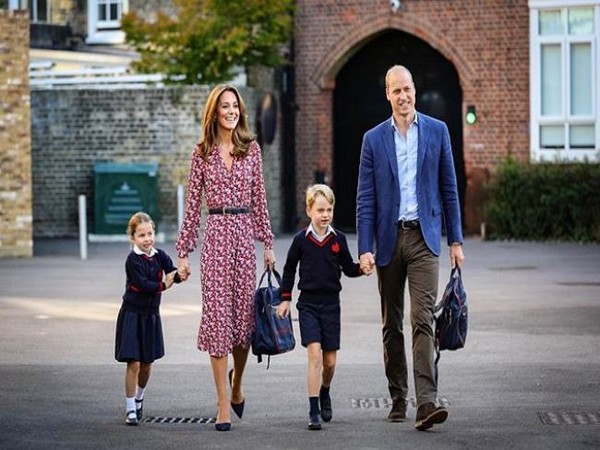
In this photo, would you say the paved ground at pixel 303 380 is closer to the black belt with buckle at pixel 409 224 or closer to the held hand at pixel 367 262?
the held hand at pixel 367 262

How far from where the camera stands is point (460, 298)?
10.5 metres

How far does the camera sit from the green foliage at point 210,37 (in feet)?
101

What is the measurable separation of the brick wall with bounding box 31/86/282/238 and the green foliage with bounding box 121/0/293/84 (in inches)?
22.5

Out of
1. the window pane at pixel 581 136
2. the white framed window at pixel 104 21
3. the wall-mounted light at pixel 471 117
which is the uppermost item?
the white framed window at pixel 104 21

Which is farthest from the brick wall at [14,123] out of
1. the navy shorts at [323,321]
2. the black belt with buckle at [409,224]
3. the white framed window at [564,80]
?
the black belt with buckle at [409,224]

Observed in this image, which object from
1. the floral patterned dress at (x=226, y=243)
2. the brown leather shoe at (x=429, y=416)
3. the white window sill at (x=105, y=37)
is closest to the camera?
the brown leather shoe at (x=429, y=416)

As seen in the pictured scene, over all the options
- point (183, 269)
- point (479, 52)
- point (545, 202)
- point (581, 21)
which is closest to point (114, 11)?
point (479, 52)

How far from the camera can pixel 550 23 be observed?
3092cm

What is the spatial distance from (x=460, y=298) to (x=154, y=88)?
69.5 ft

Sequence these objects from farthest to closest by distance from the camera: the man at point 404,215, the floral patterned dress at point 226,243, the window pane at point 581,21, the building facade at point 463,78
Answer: the building facade at point 463,78 < the window pane at point 581,21 < the floral patterned dress at point 226,243 < the man at point 404,215

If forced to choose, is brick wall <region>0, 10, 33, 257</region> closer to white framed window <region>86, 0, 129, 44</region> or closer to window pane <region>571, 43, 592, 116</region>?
white framed window <region>86, 0, 129, 44</region>

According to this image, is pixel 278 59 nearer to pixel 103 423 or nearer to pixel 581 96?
pixel 581 96

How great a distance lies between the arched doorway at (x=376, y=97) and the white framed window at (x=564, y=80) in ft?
5.74

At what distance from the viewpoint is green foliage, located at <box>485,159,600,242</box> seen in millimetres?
28984
